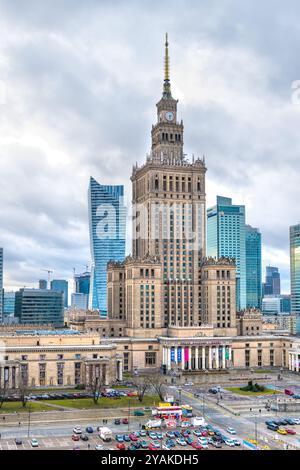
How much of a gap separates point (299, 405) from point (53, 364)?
63214 millimetres

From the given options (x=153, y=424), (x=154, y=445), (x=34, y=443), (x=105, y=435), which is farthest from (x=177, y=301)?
(x=34, y=443)

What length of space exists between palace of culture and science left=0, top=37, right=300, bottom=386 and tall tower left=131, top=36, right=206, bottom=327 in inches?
13.0

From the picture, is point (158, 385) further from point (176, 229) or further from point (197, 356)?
point (176, 229)

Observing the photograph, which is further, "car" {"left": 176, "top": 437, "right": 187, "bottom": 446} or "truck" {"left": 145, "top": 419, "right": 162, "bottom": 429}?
"truck" {"left": 145, "top": 419, "right": 162, "bottom": 429}

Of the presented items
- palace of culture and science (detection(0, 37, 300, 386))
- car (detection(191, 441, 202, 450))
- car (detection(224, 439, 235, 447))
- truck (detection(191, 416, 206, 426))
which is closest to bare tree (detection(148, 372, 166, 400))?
palace of culture and science (detection(0, 37, 300, 386))

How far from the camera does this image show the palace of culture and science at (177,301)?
174875mm

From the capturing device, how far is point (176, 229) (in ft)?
636

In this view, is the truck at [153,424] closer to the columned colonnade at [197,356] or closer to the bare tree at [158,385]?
the bare tree at [158,385]

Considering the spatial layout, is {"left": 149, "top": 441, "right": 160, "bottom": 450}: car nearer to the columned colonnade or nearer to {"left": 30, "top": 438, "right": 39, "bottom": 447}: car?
{"left": 30, "top": 438, "right": 39, "bottom": 447}: car

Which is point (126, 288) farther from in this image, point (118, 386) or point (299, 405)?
point (299, 405)

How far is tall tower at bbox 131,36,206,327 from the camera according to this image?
19075cm

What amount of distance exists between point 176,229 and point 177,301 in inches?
942

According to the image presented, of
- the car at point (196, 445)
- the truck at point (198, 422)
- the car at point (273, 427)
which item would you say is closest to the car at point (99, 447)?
the car at point (196, 445)

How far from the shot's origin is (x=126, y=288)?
189375 mm
